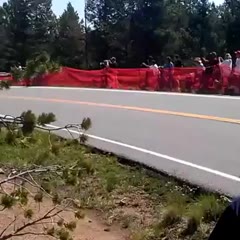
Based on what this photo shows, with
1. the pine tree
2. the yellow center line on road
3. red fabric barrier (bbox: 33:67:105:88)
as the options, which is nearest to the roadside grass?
the yellow center line on road

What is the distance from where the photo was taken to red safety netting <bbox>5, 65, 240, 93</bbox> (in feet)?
65.6

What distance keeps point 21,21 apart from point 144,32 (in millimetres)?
12337

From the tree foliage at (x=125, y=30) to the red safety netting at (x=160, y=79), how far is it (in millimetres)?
32562

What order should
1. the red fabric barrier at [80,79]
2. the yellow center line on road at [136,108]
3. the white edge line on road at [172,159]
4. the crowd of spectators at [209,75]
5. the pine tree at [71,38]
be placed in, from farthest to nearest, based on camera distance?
the pine tree at [71,38] < the red fabric barrier at [80,79] < the crowd of spectators at [209,75] < the yellow center line on road at [136,108] < the white edge line on road at [172,159]

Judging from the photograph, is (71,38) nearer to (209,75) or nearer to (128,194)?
(209,75)

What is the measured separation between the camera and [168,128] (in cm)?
1180

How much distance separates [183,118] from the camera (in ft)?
43.3

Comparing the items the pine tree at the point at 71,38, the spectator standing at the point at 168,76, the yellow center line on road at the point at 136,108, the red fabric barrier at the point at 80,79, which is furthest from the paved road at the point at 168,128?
the pine tree at the point at 71,38

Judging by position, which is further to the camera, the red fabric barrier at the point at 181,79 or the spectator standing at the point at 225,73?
the red fabric barrier at the point at 181,79

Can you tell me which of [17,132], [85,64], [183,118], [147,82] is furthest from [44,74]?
[85,64]

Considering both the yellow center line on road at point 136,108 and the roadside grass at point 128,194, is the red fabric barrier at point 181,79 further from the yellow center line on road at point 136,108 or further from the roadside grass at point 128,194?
the roadside grass at point 128,194

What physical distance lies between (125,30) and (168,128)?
2182 inches

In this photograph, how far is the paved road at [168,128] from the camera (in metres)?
8.05

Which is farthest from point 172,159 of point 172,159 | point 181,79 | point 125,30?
point 125,30
